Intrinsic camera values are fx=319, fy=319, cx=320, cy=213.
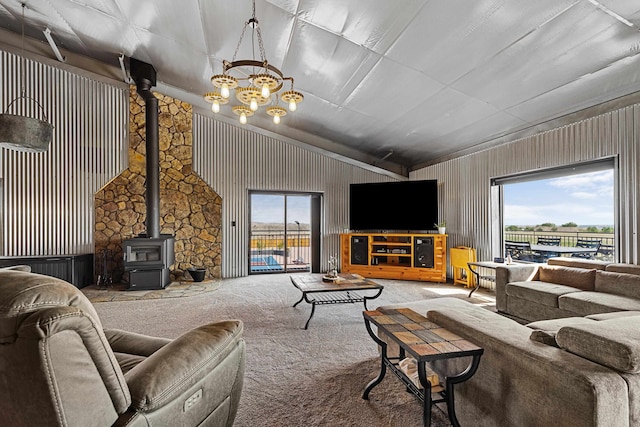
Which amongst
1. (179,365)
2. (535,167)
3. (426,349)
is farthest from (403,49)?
(179,365)

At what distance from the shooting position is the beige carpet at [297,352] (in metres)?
1.94

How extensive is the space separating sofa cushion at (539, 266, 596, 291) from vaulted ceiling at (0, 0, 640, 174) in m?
2.02

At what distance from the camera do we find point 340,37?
3.66 metres

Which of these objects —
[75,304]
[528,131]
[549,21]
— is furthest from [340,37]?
[75,304]

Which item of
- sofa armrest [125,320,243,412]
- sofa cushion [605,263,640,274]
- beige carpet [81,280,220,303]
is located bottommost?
beige carpet [81,280,220,303]

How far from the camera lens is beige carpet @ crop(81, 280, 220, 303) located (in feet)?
16.0

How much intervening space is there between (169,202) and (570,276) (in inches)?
261

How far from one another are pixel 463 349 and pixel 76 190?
21.1ft

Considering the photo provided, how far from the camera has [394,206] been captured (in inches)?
265

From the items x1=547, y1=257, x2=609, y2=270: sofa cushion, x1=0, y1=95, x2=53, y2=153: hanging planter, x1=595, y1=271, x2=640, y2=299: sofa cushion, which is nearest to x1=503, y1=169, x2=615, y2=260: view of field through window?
x1=547, y1=257, x2=609, y2=270: sofa cushion

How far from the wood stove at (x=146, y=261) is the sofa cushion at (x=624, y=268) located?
616 cm

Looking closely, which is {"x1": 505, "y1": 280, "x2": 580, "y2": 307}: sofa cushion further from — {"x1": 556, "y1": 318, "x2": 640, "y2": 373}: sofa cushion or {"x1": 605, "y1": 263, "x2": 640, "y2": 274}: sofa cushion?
{"x1": 556, "y1": 318, "x2": 640, "y2": 373}: sofa cushion

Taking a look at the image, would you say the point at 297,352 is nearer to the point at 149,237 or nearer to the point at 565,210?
the point at 149,237

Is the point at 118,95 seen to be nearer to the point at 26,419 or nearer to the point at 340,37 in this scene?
A: the point at 340,37
